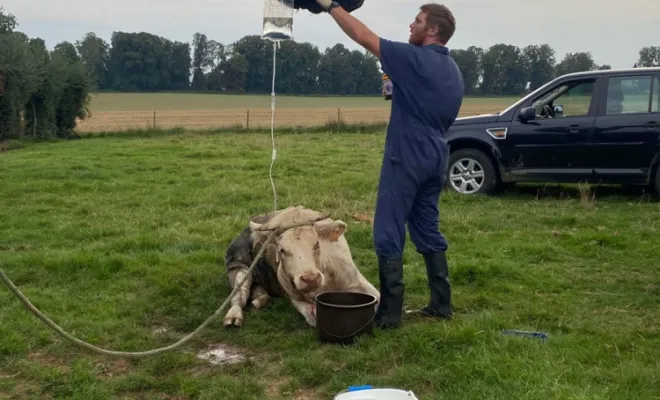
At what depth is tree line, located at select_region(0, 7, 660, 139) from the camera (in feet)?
86.6

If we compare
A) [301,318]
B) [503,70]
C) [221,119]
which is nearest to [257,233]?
[301,318]

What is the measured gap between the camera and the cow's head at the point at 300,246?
5.41 meters

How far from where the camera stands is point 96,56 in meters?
51.5

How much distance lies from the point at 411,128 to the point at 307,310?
1.61 metres

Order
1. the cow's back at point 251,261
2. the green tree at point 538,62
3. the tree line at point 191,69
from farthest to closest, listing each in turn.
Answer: the green tree at point 538,62 → the tree line at point 191,69 → the cow's back at point 251,261

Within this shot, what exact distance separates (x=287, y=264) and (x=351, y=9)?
7.26 feet

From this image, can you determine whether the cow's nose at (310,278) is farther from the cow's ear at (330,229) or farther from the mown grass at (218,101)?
the mown grass at (218,101)

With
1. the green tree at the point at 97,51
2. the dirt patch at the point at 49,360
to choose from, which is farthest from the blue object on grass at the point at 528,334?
the green tree at the point at 97,51

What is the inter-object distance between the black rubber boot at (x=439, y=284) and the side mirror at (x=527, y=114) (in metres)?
6.21

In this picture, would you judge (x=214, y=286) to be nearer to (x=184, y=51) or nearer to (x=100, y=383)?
(x=100, y=383)

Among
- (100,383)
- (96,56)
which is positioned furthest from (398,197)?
(96,56)

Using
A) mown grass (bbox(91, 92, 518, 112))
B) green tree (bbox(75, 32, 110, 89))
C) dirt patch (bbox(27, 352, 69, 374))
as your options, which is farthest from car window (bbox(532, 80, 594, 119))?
green tree (bbox(75, 32, 110, 89))

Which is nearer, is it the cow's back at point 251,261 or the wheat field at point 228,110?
the cow's back at point 251,261

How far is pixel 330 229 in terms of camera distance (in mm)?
5844
